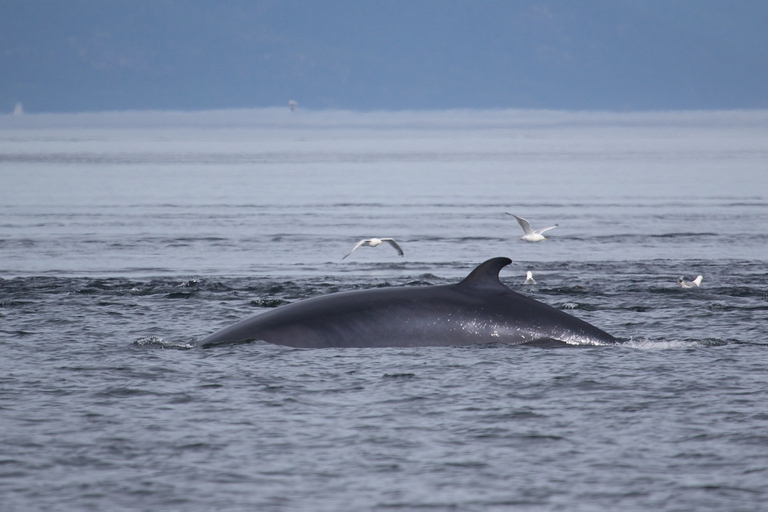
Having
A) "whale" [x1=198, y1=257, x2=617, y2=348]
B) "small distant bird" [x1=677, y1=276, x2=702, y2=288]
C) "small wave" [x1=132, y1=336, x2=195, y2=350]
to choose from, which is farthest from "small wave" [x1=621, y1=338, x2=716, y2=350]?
"small distant bird" [x1=677, y1=276, x2=702, y2=288]

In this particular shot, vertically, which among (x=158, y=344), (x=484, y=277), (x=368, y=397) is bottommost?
(x=368, y=397)

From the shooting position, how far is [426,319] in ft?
33.6

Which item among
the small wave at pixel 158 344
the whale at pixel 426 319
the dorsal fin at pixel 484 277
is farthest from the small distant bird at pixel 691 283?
the small wave at pixel 158 344

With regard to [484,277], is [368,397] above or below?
below

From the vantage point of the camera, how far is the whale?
10227 millimetres

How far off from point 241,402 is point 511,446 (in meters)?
2.39

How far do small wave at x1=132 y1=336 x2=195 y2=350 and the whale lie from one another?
1115mm

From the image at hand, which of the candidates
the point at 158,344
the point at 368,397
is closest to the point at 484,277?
the point at 368,397

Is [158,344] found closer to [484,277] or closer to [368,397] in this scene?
[368,397]

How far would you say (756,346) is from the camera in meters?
11.4

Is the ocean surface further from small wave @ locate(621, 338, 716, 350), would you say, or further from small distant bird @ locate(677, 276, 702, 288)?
small distant bird @ locate(677, 276, 702, 288)

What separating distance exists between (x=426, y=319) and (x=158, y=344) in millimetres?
2997

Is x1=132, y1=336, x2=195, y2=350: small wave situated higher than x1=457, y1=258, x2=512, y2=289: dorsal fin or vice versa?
x1=457, y1=258, x2=512, y2=289: dorsal fin

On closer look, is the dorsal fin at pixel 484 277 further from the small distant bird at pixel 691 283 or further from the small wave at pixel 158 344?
the small distant bird at pixel 691 283
